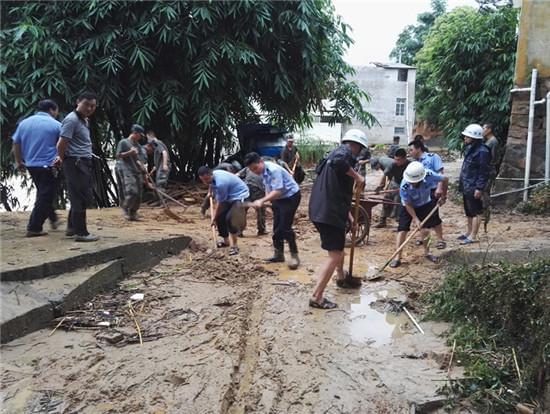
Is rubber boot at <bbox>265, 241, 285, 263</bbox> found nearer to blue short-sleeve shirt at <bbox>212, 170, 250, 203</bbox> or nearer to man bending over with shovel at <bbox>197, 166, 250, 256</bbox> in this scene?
man bending over with shovel at <bbox>197, 166, 250, 256</bbox>

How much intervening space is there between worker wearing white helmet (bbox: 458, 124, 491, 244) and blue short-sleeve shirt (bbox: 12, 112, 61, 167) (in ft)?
17.9

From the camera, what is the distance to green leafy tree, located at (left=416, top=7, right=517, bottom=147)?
37.8 feet

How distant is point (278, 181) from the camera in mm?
6203

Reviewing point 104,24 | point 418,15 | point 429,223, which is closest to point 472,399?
point 429,223

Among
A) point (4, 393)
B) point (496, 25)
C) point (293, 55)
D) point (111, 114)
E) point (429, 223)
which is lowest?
point (4, 393)

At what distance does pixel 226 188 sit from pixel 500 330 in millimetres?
4117

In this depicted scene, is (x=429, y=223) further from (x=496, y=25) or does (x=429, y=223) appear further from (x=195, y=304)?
(x=496, y=25)

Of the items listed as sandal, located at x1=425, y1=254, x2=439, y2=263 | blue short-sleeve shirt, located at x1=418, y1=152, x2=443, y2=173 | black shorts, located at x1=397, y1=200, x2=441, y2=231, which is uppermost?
blue short-sleeve shirt, located at x1=418, y1=152, x2=443, y2=173

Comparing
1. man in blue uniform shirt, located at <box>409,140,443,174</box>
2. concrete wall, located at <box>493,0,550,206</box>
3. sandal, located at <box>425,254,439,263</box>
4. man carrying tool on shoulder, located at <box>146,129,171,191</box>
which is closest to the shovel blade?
sandal, located at <box>425,254,439,263</box>

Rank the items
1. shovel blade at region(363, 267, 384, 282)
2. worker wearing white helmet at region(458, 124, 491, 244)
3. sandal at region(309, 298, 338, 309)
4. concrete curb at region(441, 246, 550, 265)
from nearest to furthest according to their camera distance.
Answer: sandal at region(309, 298, 338, 309) < concrete curb at region(441, 246, 550, 265) < shovel blade at region(363, 267, 384, 282) < worker wearing white helmet at region(458, 124, 491, 244)

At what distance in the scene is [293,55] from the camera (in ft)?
40.2

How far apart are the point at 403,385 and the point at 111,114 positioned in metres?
10.7

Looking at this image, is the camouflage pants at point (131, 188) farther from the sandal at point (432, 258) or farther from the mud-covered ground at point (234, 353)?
the sandal at point (432, 258)

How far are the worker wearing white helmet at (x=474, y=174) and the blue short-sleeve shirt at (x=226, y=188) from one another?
3.22 meters
